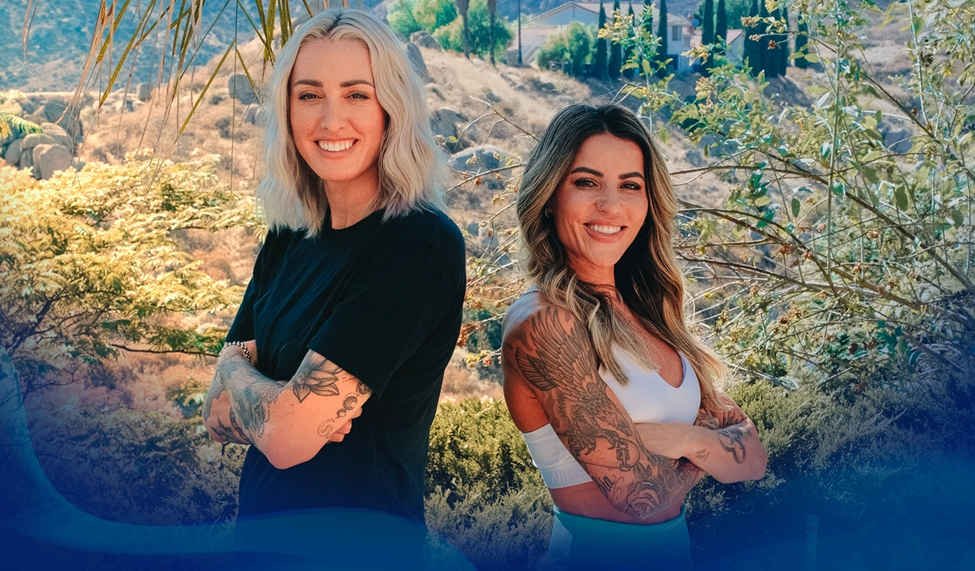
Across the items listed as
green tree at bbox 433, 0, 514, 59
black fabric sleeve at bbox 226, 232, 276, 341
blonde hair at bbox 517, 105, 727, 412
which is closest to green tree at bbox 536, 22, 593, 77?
green tree at bbox 433, 0, 514, 59

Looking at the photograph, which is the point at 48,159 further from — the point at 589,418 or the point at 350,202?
the point at 589,418

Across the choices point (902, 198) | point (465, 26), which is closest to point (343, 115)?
point (902, 198)

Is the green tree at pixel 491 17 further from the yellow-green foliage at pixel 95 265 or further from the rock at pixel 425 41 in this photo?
the yellow-green foliage at pixel 95 265

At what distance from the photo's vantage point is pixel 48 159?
16.8 m

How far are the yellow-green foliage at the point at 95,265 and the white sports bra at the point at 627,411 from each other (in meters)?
4.65

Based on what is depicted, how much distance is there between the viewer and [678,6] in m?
27.7

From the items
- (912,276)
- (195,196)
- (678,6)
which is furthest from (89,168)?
(678,6)

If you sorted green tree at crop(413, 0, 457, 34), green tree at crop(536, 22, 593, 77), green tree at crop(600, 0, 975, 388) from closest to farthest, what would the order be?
green tree at crop(600, 0, 975, 388) < green tree at crop(536, 22, 593, 77) < green tree at crop(413, 0, 457, 34)

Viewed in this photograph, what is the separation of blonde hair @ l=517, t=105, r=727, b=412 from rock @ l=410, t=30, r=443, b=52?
31916 mm

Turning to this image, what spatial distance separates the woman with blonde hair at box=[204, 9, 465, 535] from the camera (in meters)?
1.30

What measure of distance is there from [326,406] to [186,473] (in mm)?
4649

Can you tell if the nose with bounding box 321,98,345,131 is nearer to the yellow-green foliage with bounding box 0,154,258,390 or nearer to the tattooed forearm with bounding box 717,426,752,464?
the tattooed forearm with bounding box 717,426,752,464

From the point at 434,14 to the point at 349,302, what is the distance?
35.1 meters

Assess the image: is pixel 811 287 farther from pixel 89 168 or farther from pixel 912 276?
pixel 89 168
